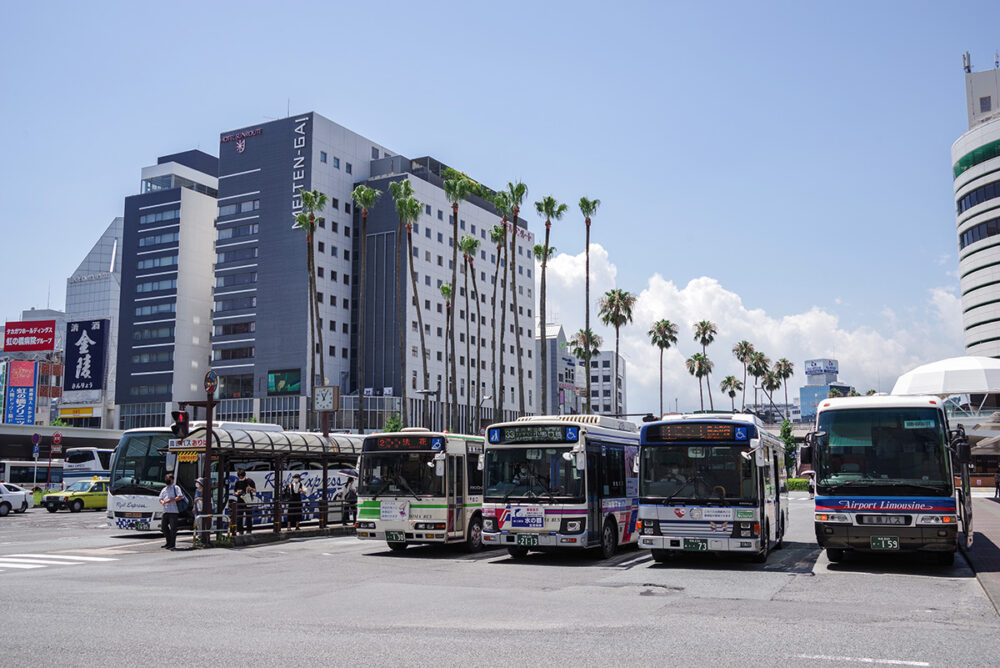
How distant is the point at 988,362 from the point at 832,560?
7751 cm

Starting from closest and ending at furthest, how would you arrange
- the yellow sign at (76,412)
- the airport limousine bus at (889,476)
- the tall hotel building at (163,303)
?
the airport limousine bus at (889,476)
the tall hotel building at (163,303)
the yellow sign at (76,412)

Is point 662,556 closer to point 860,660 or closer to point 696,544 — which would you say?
point 696,544

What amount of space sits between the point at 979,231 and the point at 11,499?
94452mm

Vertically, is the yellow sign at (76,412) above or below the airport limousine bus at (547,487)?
above

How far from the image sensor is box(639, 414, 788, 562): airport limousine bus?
1638 centimetres

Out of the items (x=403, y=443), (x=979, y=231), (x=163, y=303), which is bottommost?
(x=403, y=443)

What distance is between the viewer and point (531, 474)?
18438 mm

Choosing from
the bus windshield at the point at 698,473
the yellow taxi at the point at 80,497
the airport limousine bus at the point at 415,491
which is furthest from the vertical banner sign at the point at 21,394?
the bus windshield at the point at 698,473

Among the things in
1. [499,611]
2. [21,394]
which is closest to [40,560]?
[499,611]

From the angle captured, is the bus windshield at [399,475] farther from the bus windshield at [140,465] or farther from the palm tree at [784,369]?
the palm tree at [784,369]

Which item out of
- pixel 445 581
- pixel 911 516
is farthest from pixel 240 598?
pixel 911 516

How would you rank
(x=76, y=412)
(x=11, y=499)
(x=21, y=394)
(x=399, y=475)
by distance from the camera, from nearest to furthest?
(x=399, y=475) → (x=11, y=499) → (x=21, y=394) → (x=76, y=412)

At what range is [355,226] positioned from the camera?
102 meters

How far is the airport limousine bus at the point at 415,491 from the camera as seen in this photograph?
2061cm
